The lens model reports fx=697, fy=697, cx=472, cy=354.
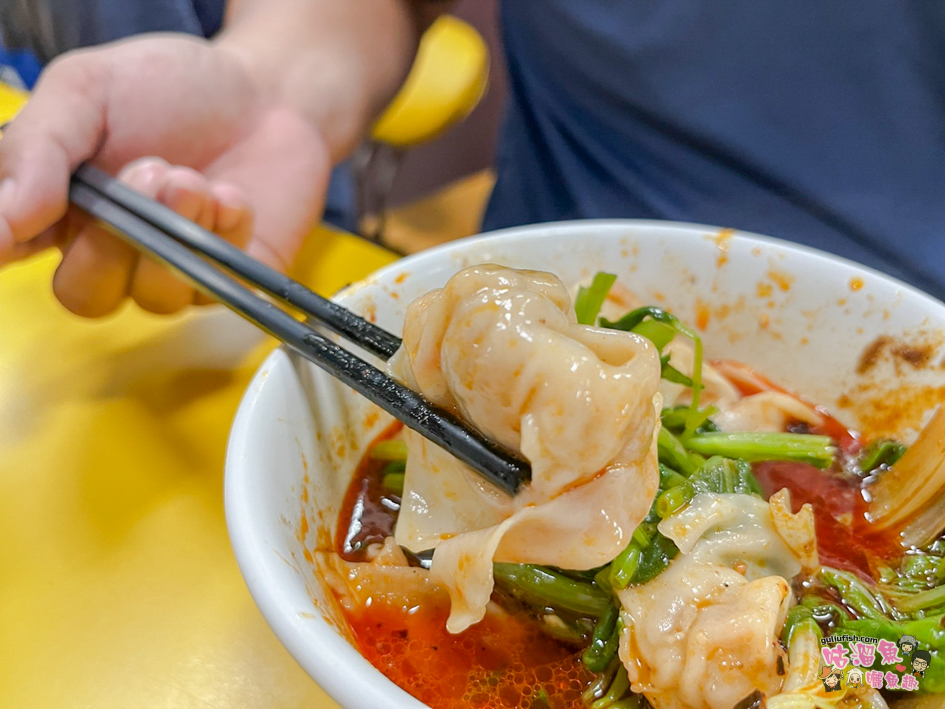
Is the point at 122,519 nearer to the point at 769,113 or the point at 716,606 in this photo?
the point at 716,606

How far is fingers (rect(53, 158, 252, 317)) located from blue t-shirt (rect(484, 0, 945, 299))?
95 centimetres

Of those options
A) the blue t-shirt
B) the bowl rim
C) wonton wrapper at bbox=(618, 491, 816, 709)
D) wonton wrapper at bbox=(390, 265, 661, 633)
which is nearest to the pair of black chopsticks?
wonton wrapper at bbox=(390, 265, 661, 633)

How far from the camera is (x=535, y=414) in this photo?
28.0 inches

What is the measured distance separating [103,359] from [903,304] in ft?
4.90

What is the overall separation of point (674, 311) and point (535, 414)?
0.67 m

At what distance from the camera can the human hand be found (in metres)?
1.26

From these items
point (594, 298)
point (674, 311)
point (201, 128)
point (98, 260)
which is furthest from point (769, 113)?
point (98, 260)

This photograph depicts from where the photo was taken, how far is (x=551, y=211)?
2090 mm

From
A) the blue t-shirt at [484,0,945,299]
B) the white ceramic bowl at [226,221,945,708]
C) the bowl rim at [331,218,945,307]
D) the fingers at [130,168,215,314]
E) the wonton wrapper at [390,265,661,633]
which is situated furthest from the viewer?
the blue t-shirt at [484,0,945,299]

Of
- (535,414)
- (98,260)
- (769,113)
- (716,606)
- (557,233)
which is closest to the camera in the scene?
(535,414)

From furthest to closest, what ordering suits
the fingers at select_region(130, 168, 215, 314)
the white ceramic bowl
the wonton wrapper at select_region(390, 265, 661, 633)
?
1. the fingers at select_region(130, 168, 215, 314)
2. the white ceramic bowl
3. the wonton wrapper at select_region(390, 265, 661, 633)

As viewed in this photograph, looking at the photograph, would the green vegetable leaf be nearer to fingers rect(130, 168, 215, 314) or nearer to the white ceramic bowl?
the white ceramic bowl

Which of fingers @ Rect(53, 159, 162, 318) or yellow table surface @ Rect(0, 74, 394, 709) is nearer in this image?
yellow table surface @ Rect(0, 74, 394, 709)

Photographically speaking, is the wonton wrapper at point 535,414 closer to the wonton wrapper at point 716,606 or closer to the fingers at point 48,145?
the wonton wrapper at point 716,606
